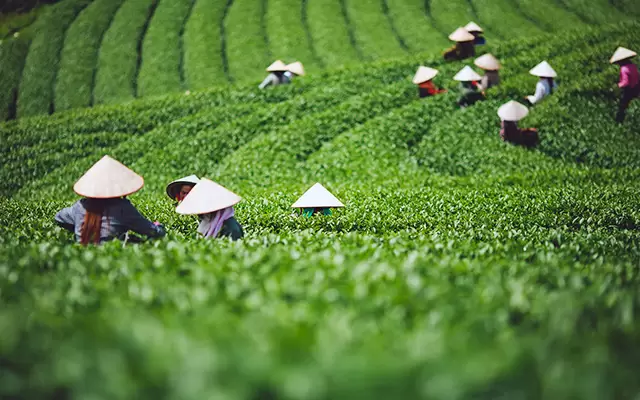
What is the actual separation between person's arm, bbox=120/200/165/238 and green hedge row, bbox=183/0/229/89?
1122 inches

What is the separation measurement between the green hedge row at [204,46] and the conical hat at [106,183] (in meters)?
28.5

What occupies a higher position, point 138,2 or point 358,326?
point 358,326

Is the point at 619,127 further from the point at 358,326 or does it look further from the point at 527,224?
the point at 358,326

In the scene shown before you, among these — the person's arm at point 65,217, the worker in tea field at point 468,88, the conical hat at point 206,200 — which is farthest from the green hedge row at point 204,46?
the conical hat at point 206,200

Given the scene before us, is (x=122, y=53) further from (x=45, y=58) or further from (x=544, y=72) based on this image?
(x=544, y=72)

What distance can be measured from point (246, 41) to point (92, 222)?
3365 cm

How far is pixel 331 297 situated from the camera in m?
3.37

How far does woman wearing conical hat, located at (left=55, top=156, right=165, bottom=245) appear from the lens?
21.9ft

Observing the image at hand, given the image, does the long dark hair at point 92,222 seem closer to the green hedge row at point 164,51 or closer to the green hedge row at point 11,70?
the green hedge row at point 164,51

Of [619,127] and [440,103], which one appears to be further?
[440,103]

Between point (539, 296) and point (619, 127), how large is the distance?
16.2 metres

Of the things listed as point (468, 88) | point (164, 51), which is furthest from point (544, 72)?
point (164, 51)

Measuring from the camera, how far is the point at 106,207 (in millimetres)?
6832

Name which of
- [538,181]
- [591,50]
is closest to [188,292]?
[538,181]
